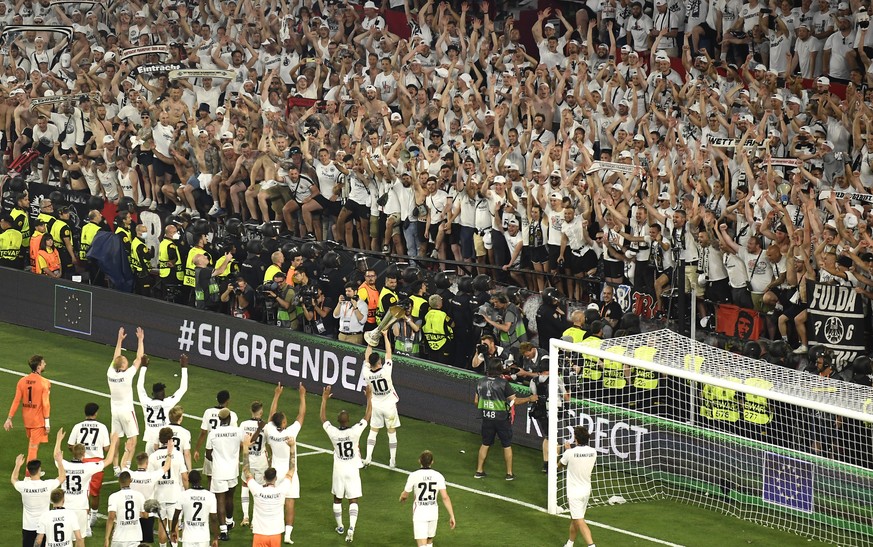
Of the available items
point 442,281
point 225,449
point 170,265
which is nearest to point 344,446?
point 225,449

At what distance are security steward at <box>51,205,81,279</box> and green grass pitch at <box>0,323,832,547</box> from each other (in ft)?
9.80

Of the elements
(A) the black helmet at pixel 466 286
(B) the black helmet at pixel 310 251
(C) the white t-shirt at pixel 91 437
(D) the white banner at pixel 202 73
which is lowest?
(C) the white t-shirt at pixel 91 437

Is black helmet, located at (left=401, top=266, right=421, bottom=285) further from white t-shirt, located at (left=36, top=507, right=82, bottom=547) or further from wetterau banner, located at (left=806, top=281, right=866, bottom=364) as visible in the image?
white t-shirt, located at (left=36, top=507, right=82, bottom=547)

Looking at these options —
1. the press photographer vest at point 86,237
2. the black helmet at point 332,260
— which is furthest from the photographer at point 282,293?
the press photographer vest at point 86,237

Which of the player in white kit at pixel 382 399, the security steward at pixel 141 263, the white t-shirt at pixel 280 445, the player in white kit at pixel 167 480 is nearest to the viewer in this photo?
the player in white kit at pixel 167 480

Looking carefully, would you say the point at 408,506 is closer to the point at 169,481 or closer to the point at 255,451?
the point at 255,451

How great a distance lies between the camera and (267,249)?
23234 millimetres

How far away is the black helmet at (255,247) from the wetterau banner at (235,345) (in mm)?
1213

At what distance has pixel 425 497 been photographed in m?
16.0

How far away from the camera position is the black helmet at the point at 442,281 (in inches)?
835

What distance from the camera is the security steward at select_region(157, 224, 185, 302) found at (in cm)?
2405

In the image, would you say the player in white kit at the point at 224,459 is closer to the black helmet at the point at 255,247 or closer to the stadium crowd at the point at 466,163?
the stadium crowd at the point at 466,163

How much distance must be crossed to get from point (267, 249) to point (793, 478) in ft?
30.3

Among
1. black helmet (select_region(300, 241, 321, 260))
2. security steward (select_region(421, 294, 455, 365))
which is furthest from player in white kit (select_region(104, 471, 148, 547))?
black helmet (select_region(300, 241, 321, 260))
